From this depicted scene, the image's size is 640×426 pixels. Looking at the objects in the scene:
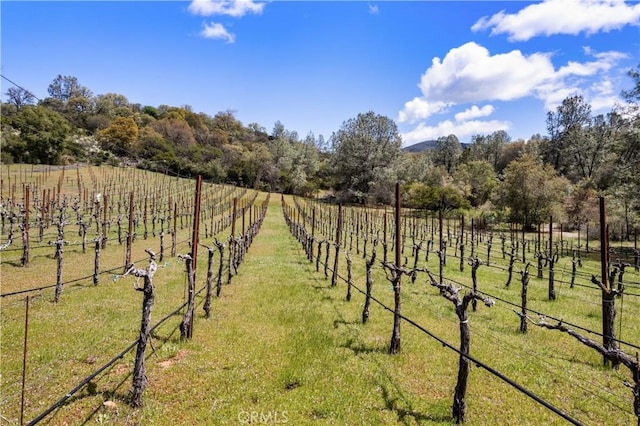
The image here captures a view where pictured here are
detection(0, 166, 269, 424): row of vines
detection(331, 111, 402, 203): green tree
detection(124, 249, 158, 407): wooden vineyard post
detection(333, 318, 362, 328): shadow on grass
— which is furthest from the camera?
detection(331, 111, 402, 203): green tree

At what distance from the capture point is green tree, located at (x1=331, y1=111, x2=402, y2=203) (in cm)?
7850

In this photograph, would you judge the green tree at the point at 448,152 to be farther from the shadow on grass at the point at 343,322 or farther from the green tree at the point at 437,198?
the shadow on grass at the point at 343,322

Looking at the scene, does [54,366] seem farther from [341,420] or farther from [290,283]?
[290,283]

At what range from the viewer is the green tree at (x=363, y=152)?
78500 mm

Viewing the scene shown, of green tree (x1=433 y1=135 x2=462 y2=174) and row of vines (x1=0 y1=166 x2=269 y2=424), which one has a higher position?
green tree (x1=433 y1=135 x2=462 y2=174)

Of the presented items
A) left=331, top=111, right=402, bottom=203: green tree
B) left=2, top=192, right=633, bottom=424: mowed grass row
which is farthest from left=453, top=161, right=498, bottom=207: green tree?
left=2, top=192, right=633, bottom=424: mowed grass row

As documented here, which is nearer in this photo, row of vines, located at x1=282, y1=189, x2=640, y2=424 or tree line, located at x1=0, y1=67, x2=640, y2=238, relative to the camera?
row of vines, located at x1=282, y1=189, x2=640, y2=424

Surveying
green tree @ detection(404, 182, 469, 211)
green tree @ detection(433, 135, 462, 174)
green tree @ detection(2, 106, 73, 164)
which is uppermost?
green tree @ detection(433, 135, 462, 174)

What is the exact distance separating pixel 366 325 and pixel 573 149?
76.4 m

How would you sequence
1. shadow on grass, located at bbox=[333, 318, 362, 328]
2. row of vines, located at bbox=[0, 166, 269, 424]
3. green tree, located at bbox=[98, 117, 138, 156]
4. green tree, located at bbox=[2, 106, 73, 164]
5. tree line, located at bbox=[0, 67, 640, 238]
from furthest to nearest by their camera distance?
green tree, located at bbox=[98, 117, 138, 156] < green tree, located at bbox=[2, 106, 73, 164] < tree line, located at bbox=[0, 67, 640, 238] < shadow on grass, located at bbox=[333, 318, 362, 328] < row of vines, located at bbox=[0, 166, 269, 424]

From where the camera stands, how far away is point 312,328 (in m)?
12.4

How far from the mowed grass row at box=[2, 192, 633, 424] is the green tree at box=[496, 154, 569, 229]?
4323cm

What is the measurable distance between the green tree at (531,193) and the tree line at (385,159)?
0.48 ft

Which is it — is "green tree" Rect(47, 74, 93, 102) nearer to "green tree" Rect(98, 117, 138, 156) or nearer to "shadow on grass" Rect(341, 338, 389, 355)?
"green tree" Rect(98, 117, 138, 156)
